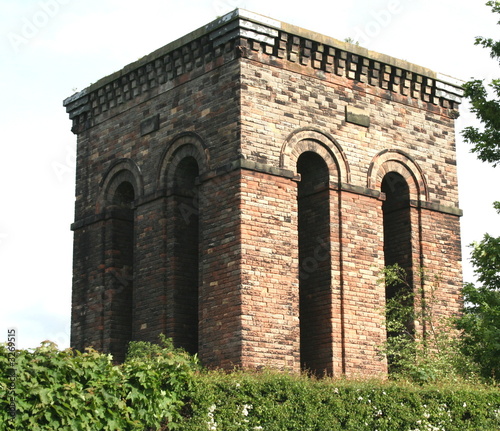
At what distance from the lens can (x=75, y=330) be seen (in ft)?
80.5

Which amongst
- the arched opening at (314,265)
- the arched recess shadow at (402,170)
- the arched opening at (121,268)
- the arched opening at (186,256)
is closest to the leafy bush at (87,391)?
the arched opening at (186,256)

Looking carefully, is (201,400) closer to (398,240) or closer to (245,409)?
(245,409)

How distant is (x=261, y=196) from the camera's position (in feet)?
69.3

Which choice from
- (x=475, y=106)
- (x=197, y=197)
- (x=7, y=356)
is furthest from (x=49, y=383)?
(x=475, y=106)

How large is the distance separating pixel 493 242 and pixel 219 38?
23.2 ft

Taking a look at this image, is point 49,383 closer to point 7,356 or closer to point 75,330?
point 7,356

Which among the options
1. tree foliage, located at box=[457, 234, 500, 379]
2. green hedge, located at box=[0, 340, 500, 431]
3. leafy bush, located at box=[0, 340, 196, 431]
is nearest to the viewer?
leafy bush, located at box=[0, 340, 196, 431]

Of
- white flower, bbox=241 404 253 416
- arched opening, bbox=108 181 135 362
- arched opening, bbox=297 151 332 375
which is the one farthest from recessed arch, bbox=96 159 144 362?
white flower, bbox=241 404 253 416

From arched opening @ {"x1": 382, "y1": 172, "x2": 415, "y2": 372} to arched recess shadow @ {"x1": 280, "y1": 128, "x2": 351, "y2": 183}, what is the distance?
1926 mm

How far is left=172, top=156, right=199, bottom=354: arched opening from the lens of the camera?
22297 millimetres

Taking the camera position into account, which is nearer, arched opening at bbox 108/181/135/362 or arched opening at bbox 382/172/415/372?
arched opening at bbox 382/172/415/372

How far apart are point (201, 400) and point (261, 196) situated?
589 cm

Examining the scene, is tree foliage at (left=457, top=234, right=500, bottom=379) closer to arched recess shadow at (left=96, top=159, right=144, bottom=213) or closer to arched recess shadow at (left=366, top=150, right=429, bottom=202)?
arched recess shadow at (left=366, top=150, right=429, bottom=202)

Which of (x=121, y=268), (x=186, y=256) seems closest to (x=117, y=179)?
(x=121, y=268)
